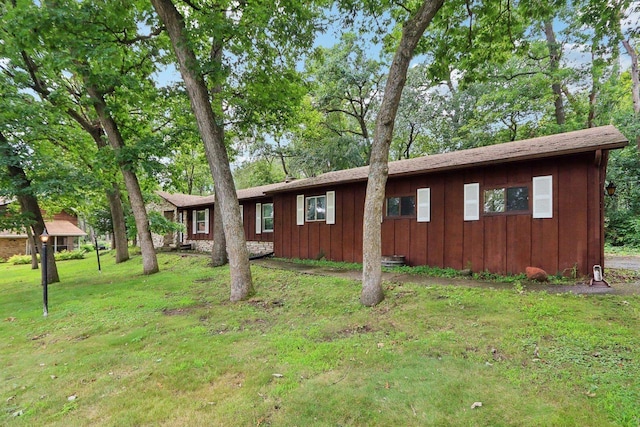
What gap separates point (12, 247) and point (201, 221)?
16606 mm

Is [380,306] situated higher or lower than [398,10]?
lower

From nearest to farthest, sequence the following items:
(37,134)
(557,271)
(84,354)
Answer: (84,354) < (557,271) < (37,134)

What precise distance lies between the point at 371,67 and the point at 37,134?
51.3ft

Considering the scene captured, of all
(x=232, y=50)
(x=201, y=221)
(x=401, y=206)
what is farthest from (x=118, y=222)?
(x=401, y=206)

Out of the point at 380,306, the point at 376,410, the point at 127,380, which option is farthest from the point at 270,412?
the point at 380,306

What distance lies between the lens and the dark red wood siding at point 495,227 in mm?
6352

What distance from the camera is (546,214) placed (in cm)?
676

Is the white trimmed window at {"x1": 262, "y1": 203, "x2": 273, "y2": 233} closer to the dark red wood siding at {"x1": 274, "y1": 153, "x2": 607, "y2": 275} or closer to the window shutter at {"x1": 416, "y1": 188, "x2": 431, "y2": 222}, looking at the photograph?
the dark red wood siding at {"x1": 274, "y1": 153, "x2": 607, "y2": 275}

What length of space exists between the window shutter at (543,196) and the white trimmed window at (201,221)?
14.7 metres

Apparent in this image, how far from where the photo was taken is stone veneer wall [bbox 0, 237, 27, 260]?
22.2 meters

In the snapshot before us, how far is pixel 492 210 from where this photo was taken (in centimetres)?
758

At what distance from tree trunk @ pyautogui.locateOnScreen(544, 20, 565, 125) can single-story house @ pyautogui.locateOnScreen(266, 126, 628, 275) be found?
8.88 meters

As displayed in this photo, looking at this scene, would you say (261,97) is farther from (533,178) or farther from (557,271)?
(557,271)

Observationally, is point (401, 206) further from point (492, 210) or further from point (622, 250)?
point (622, 250)
